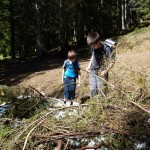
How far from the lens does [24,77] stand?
21.0 m

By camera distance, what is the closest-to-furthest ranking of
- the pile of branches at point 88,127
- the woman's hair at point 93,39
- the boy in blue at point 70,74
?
the pile of branches at point 88,127
the woman's hair at point 93,39
the boy in blue at point 70,74

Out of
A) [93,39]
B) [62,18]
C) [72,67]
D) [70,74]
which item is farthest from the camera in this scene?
[62,18]

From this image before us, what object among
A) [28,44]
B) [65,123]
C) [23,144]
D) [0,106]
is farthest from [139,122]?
[28,44]

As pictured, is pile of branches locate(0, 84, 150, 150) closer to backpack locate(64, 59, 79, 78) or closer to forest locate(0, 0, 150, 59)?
backpack locate(64, 59, 79, 78)

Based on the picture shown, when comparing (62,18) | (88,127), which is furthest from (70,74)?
(62,18)

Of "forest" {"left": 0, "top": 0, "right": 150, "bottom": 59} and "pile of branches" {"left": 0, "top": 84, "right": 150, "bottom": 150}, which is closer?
"pile of branches" {"left": 0, "top": 84, "right": 150, "bottom": 150}

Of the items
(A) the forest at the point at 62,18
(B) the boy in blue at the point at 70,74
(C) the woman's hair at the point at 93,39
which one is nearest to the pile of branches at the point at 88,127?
(C) the woman's hair at the point at 93,39

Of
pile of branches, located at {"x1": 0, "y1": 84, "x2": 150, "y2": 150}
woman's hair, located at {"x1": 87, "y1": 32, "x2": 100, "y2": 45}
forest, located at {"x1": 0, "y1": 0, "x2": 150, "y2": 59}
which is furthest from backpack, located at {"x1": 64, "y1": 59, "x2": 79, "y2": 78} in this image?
forest, located at {"x1": 0, "y1": 0, "x2": 150, "y2": 59}

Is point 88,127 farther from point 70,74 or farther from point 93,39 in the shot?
point 70,74

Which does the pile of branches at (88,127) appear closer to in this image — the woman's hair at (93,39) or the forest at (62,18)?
the woman's hair at (93,39)

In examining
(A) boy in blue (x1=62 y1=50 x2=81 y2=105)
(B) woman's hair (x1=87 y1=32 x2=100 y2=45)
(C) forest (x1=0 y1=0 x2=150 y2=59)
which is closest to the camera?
(B) woman's hair (x1=87 y1=32 x2=100 y2=45)

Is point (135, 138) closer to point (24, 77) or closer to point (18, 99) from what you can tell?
point (18, 99)

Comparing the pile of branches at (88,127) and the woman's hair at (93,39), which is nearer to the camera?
the pile of branches at (88,127)

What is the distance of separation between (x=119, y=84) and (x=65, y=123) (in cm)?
123
